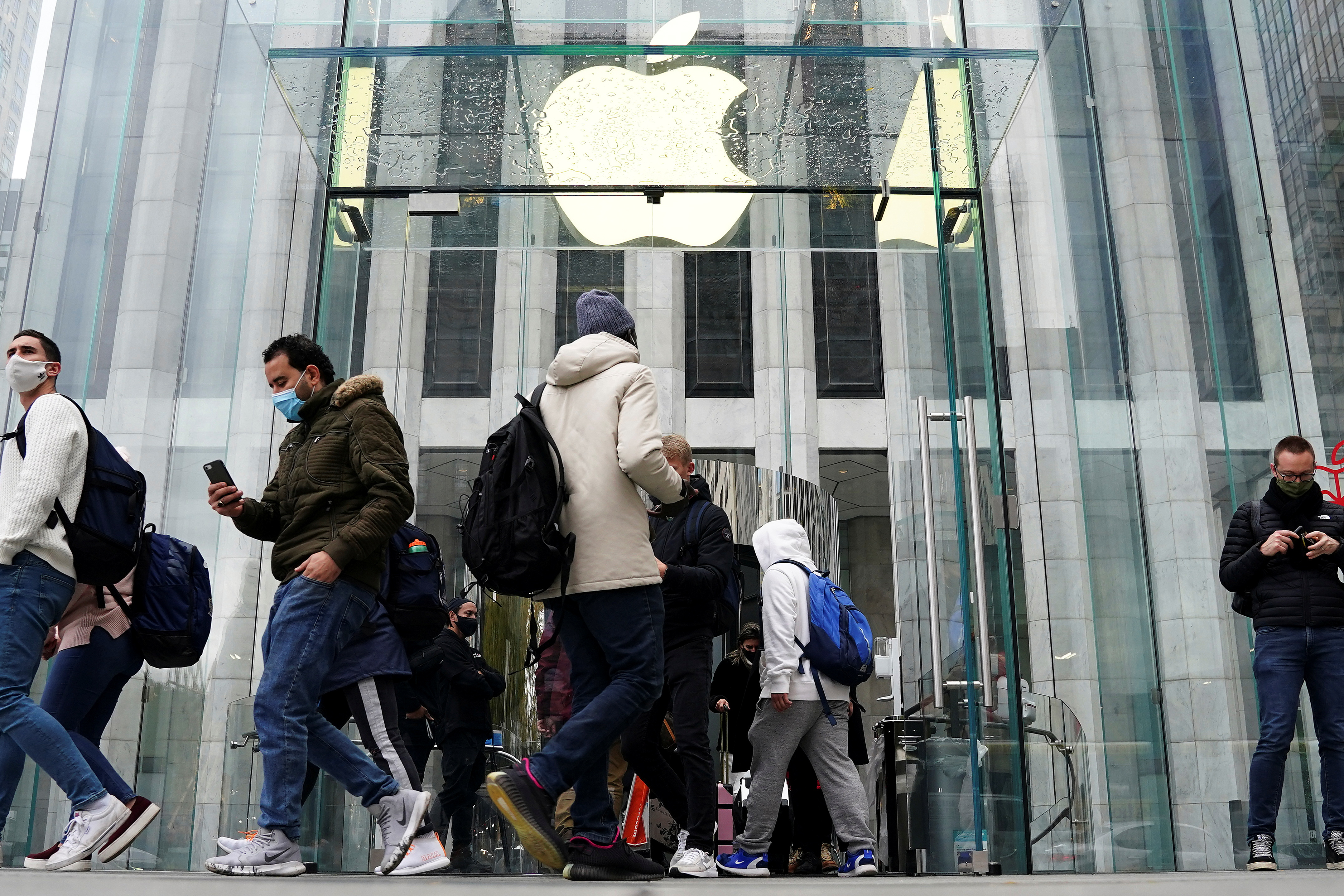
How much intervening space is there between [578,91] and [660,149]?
2.04ft

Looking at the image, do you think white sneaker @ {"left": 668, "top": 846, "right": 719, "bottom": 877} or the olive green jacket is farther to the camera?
white sneaker @ {"left": 668, "top": 846, "right": 719, "bottom": 877}

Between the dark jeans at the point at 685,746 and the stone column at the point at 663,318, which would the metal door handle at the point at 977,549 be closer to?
the dark jeans at the point at 685,746

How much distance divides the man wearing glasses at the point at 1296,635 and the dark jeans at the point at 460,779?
12.3 feet

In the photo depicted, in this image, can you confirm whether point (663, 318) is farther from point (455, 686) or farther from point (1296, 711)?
point (1296, 711)

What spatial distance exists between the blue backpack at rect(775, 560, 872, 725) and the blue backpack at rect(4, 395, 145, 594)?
8.82 ft

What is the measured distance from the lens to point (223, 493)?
14.9ft

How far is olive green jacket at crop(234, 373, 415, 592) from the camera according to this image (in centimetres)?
445

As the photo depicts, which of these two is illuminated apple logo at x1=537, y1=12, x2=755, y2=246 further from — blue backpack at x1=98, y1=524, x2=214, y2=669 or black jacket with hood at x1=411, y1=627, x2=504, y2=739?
blue backpack at x1=98, y1=524, x2=214, y2=669

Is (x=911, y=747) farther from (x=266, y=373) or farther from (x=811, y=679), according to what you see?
(x=266, y=373)

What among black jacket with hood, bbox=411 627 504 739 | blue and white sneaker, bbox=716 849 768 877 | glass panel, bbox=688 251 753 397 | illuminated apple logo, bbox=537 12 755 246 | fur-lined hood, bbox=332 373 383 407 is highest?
glass panel, bbox=688 251 753 397

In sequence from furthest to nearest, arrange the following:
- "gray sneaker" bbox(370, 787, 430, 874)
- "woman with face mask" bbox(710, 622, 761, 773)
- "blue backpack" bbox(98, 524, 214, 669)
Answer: "woman with face mask" bbox(710, 622, 761, 773)
"blue backpack" bbox(98, 524, 214, 669)
"gray sneaker" bbox(370, 787, 430, 874)

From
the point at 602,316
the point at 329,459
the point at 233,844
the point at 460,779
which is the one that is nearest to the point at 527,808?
the point at 233,844

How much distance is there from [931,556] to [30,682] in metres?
4.62

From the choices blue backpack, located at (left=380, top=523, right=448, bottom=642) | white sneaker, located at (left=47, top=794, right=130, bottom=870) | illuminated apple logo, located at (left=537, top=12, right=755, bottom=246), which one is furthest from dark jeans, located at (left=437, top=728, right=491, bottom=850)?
illuminated apple logo, located at (left=537, top=12, right=755, bottom=246)
